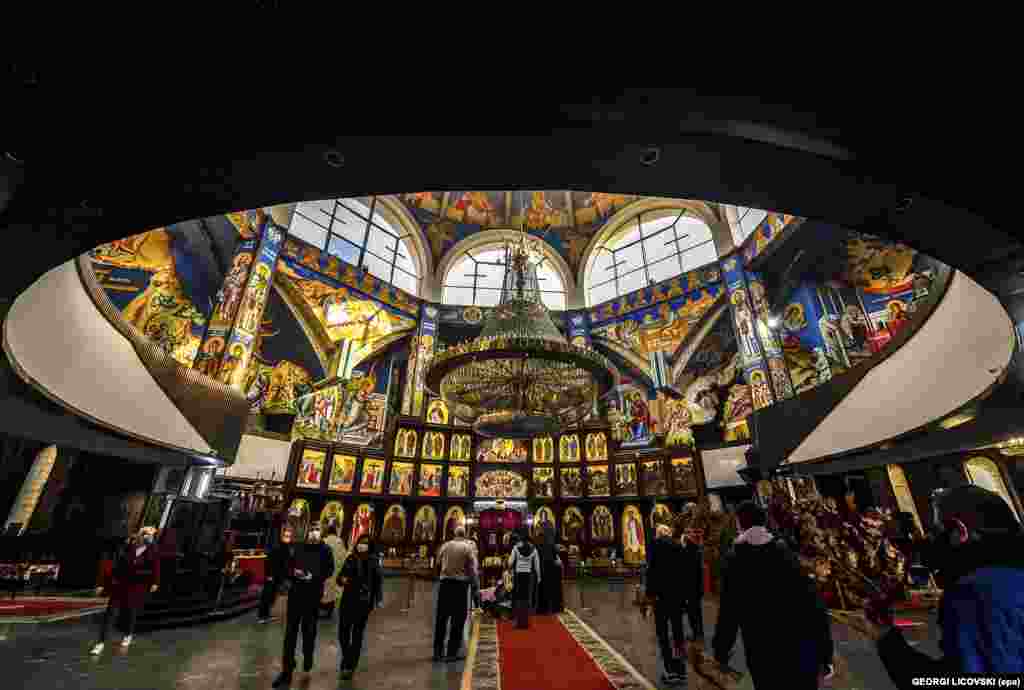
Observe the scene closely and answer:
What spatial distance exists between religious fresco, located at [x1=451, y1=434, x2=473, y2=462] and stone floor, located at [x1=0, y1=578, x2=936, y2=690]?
8483mm

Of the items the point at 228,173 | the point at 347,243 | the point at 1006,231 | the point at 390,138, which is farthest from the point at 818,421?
the point at 347,243

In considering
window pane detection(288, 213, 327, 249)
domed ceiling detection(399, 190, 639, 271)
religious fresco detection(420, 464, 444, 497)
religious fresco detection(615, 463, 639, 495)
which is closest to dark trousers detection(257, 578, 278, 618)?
religious fresco detection(420, 464, 444, 497)

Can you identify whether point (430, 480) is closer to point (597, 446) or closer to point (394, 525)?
point (394, 525)

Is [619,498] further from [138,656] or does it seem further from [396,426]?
[138,656]

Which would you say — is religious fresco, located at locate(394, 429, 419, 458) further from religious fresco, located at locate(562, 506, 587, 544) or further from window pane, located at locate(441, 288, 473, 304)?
window pane, located at locate(441, 288, 473, 304)

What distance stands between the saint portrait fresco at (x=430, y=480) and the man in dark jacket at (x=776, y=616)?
1231cm

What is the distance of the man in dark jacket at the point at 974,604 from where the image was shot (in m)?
0.94

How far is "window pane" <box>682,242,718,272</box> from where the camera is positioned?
1616 centimetres

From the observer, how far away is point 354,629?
130 inches

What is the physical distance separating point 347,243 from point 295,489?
9790mm

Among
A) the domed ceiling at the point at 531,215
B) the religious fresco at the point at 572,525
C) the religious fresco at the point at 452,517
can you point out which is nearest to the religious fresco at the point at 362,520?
the religious fresco at the point at 452,517

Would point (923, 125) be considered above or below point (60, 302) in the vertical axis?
below

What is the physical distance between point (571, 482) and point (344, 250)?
12.6 metres

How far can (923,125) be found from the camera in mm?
2189
